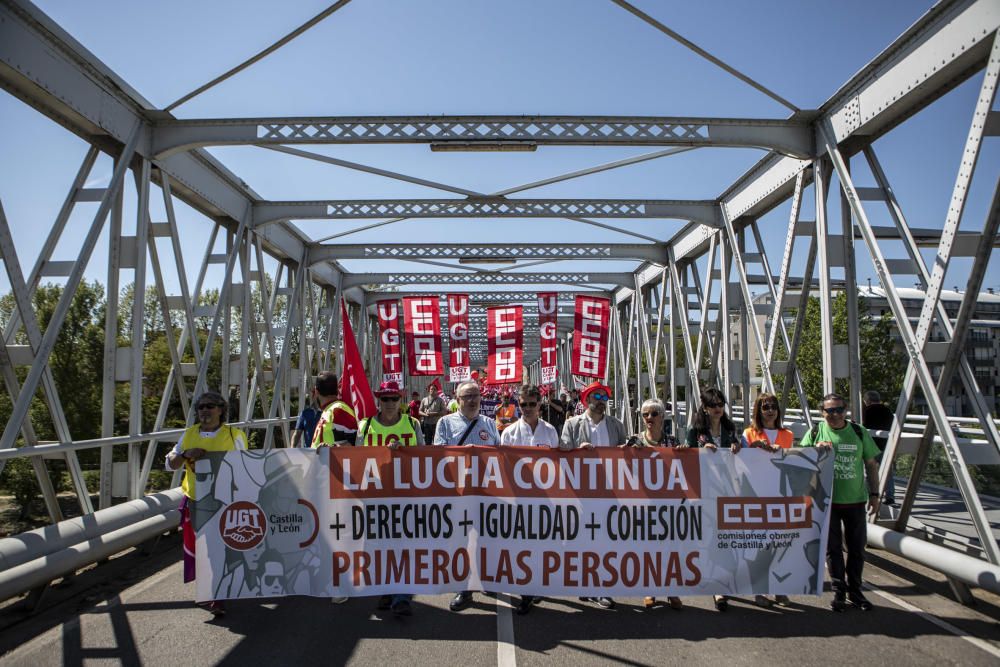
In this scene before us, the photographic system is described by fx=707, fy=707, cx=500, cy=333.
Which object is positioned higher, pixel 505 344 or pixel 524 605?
pixel 505 344

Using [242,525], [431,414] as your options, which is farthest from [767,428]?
[431,414]

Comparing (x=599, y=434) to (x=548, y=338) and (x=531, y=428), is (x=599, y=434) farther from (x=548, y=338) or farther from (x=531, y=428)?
(x=548, y=338)

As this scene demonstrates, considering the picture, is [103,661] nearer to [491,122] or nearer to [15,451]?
[15,451]

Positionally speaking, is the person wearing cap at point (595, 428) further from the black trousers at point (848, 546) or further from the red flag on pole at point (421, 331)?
the red flag on pole at point (421, 331)

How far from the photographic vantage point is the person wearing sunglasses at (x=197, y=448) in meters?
5.77

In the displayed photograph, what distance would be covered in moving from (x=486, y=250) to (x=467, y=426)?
1122 centimetres

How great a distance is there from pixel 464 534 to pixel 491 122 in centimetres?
545

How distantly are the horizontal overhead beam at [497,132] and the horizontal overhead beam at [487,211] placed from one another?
3.94 meters

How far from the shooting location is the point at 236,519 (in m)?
5.73

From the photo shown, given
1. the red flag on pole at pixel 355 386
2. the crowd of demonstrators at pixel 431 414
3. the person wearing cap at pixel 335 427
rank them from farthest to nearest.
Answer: the crowd of demonstrators at pixel 431 414, the red flag on pole at pixel 355 386, the person wearing cap at pixel 335 427

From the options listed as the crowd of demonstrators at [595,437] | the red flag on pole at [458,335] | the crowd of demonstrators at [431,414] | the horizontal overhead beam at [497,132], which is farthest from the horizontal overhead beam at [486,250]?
the crowd of demonstrators at [595,437]

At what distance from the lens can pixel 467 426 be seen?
6.39 m

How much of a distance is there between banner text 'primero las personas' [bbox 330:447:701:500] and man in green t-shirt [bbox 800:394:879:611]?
122cm

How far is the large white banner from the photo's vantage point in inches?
223
